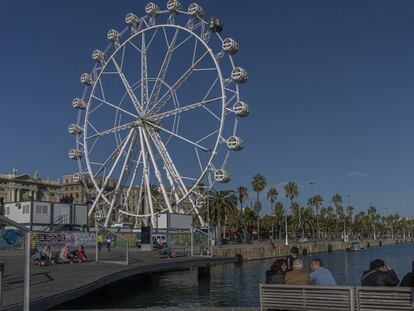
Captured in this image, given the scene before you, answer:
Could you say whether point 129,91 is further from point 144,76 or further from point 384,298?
point 384,298

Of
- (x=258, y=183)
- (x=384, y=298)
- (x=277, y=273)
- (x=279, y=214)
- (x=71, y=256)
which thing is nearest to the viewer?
(x=384, y=298)

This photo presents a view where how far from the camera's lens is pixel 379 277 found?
12516 millimetres

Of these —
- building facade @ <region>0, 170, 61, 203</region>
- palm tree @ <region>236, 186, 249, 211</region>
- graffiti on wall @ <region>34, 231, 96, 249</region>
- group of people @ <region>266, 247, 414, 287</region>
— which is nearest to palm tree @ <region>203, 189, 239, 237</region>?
palm tree @ <region>236, 186, 249, 211</region>

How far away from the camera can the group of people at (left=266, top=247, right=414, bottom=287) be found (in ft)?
41.0

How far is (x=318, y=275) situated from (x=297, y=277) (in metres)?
0.50

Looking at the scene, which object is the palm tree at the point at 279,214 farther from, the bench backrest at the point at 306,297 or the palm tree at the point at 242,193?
the bench backrest at the point at 306,297

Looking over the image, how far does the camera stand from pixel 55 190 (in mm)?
167375

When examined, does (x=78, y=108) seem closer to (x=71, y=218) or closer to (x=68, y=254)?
(x=71, y=218)

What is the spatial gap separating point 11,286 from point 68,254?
1439 centimetres

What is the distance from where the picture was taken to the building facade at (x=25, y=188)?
14436cm

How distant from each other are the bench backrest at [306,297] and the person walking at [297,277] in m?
0.26

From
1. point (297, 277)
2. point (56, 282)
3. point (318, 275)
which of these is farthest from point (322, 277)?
point (56, 282)

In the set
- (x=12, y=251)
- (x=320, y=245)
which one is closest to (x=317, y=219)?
(x=320, y=245)

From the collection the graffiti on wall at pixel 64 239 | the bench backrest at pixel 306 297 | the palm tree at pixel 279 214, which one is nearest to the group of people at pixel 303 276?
the bench backrest at pixel 306 297
